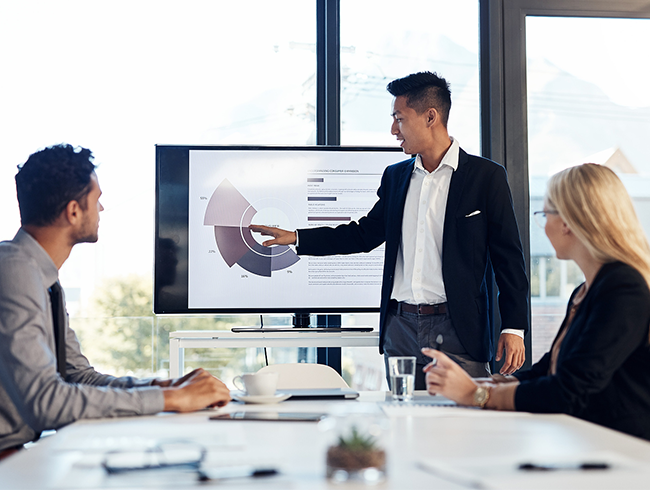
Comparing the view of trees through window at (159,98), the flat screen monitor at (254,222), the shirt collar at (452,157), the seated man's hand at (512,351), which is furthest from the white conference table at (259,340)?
the shirt collar at (452,157)

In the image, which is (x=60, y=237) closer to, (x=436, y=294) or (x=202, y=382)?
(x=202, y=382)

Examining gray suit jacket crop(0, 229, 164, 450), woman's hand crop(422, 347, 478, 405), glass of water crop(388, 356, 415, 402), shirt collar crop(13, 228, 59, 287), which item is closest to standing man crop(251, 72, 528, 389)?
glass of water crop(388, 356, 415, 402)

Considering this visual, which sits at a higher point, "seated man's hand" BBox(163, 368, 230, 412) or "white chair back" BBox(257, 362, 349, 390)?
"seated man's hand" BBox(163, 368, 230, 412)

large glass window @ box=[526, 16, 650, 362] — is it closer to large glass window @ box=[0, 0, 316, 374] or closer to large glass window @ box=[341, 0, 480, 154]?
large glass window @ box=[341, 0, 480, 154]

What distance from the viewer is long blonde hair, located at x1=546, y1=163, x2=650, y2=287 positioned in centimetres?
161

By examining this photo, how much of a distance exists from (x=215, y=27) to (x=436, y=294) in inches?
81.1

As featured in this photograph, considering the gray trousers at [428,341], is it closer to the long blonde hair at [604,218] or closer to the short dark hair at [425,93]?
the short dark hair at [425,93]

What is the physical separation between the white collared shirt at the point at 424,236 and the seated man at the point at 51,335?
1198 millimetres

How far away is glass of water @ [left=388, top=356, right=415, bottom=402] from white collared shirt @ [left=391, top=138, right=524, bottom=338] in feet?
3.11

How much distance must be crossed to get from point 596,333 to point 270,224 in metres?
2.10

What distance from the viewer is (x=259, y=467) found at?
39.1 inches

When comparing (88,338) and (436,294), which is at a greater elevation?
(436,294)

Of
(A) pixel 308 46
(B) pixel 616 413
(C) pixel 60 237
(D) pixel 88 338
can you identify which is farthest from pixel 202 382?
(A) pixel 308 46

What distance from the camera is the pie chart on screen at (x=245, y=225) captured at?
11.0 feet
